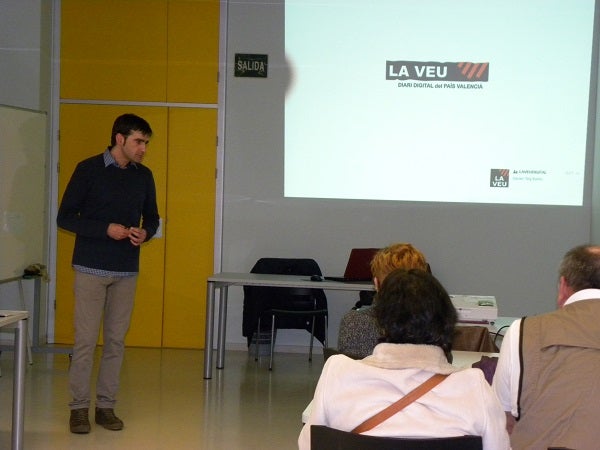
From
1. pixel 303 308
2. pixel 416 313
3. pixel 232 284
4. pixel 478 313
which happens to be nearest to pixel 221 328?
pixel 232 284

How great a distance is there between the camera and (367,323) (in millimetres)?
3082

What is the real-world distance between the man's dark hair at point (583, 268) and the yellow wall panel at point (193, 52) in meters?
5.51

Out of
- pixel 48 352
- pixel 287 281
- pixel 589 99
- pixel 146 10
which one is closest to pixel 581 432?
pixel 287 281

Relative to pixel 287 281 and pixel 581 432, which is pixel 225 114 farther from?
pixel 581 432

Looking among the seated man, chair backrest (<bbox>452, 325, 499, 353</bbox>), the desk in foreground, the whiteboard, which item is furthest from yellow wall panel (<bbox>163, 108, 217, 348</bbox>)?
the seated man

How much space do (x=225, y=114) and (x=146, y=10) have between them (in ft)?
3.70

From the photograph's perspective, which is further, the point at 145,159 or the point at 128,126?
the point at 145,159

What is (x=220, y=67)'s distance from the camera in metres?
7.69

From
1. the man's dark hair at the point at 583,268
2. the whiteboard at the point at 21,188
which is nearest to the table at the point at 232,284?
the whiteboard at the point at 21,188

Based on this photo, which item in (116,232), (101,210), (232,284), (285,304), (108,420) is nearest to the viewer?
(116,232)

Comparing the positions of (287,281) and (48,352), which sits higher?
(287,281)

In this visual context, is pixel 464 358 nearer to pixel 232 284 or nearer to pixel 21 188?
pixel 232 284

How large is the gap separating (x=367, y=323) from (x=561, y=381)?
0.94 m

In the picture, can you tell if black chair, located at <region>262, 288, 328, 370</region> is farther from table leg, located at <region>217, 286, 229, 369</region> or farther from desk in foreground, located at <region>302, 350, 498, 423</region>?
desk in foreground, located at <region>302, 350, 498, 423</region>
